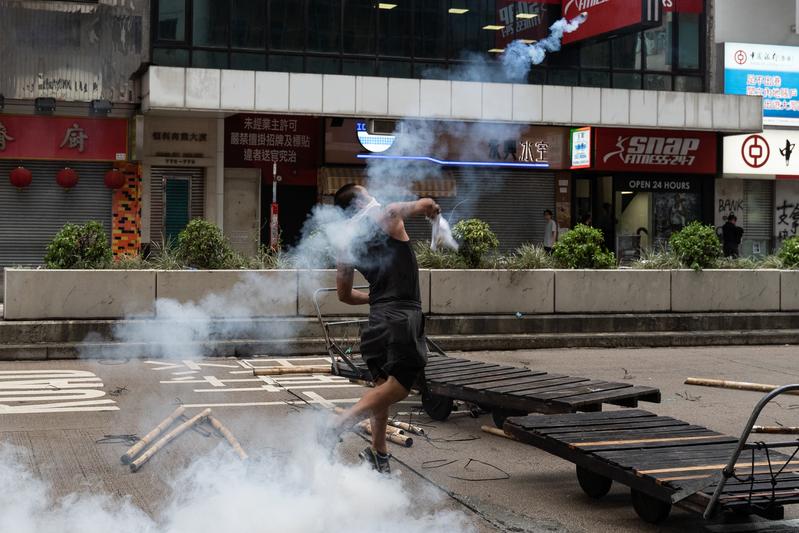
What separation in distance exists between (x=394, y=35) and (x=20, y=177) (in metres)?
8.68

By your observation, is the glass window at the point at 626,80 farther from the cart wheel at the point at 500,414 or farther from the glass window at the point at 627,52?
the cart wheel at the point at 500,414

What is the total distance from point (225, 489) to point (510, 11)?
1728cm

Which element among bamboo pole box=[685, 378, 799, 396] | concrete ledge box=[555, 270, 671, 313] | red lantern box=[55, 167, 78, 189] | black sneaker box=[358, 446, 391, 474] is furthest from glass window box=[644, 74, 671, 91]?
black sneaker box=[358, 446, 391, 474]

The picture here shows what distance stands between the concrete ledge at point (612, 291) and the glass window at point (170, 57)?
1146 cm

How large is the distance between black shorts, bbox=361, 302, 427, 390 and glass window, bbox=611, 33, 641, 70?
19.9m

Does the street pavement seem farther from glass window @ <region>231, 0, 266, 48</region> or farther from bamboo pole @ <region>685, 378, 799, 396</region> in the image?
glass window @ <region>231, 0, 266, 48</region>

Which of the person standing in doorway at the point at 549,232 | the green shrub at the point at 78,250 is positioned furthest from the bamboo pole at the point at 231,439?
the person standing in doorway at the point at 549,232

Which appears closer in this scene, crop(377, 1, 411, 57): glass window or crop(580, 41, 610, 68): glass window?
crop(377, 1, 411, 57): glass window

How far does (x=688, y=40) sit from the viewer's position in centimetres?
2598

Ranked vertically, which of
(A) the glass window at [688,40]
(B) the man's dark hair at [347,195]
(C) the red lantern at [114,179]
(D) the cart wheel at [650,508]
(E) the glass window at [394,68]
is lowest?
(D) the cart wheel at [650,508]

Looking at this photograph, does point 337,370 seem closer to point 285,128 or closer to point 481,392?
point 481,392

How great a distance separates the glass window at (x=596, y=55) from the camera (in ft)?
79.6

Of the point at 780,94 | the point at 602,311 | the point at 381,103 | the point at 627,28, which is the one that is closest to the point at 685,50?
the point at 780,94

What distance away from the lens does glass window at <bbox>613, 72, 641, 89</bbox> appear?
80.8ft
